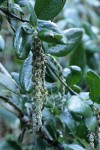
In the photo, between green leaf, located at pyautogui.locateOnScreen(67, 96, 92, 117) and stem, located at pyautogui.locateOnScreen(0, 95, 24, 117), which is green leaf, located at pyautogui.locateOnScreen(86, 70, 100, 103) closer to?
green leaf, located at pyautogui.locateOnScreen(67, 96, 92, 117)

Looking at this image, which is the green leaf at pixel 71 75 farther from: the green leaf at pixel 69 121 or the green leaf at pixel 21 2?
the green leaf at pixel 21 2

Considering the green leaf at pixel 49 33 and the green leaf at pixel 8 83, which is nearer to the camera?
the green leaf at pixel 49 33

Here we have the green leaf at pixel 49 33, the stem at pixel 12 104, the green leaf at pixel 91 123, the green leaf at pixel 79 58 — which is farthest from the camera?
the green leaf at pixel 79 58

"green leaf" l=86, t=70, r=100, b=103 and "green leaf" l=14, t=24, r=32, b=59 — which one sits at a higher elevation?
"green leaf" l=14, t=24, r=32, b=59

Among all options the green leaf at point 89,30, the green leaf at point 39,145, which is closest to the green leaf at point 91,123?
the green leaf at point 39,145

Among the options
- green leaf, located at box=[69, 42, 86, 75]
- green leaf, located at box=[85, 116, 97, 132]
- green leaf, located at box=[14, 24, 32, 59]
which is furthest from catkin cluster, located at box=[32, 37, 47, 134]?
green leaf, located at box=[69, 42, 86, 75]

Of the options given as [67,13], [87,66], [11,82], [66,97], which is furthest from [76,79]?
[67,13]
